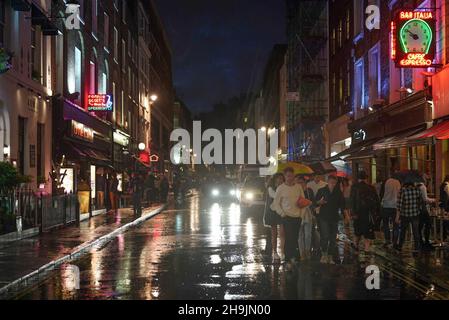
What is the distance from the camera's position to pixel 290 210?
1384 centimetres

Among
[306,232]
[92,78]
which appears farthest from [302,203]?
[92,78]

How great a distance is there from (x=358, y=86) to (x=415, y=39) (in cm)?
1159

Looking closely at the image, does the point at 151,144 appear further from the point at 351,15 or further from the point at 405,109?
the point at 405,109

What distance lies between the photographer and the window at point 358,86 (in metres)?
33.5

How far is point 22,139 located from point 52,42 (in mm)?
5113

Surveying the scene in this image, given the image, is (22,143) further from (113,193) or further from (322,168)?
(113,193)

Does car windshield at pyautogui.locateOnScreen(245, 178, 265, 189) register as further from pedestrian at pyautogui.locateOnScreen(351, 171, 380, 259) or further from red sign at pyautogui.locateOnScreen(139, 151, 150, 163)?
pedestrian at pyautogui.locateOnScreen(351, 171, 380, 259)

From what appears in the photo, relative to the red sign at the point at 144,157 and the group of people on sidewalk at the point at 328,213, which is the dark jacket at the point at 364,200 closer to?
the group of people on sidewalk at the point at 328,213

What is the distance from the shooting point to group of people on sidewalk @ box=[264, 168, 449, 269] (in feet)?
45.7

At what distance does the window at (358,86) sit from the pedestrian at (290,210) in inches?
801

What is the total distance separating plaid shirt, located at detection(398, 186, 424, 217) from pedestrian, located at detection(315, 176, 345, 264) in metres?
1.74

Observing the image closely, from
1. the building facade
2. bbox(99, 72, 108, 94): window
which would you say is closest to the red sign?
bbox(99, 72, 108, 94): window

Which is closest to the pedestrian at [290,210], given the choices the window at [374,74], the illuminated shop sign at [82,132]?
the window at [374,74]
